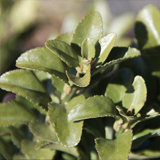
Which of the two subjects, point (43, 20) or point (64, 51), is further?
point (43, 20)

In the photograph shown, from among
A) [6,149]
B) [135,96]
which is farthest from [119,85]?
[6,149]

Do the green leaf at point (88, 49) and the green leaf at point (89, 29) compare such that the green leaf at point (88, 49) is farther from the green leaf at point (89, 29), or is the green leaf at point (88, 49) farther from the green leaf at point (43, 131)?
the green leaf at point (43, 131)

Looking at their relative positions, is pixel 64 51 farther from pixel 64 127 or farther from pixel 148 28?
pixel 148 28

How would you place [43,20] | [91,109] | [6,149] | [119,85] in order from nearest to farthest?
[91,109] → [119,85] → [6,149] → [43,20]

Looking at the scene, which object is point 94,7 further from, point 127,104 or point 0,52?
point 0,52

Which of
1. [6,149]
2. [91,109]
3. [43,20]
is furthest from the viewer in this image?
[43,20]

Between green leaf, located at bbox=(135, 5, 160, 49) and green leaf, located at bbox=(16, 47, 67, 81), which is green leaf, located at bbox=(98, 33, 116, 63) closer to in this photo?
green leaf, located at bbox=(16, 47, 67, 81)

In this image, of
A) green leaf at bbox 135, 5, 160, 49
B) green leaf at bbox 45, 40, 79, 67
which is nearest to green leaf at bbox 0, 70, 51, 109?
green leaf at bbox 45, 40, 79, 67
